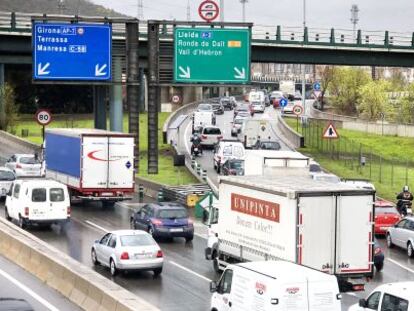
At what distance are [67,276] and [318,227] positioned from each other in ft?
19.7

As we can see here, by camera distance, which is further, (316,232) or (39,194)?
(39,194)

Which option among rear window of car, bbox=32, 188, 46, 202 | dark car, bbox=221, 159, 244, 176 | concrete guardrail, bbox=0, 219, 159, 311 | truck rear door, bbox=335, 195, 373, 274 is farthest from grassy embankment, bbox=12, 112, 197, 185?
truck rear door, bbox=335, 195, 373, 274

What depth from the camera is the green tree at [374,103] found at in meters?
125

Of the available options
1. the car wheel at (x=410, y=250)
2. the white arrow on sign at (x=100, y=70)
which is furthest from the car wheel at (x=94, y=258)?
the white arrow on sign at (x=100, y=70)

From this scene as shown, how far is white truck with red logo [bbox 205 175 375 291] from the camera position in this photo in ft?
74.1

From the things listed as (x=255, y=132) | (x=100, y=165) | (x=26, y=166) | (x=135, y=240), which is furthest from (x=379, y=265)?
(x=255, y=132)

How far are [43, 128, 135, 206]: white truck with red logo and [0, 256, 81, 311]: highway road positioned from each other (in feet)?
44.4

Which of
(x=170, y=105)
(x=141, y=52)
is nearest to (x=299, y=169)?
(x=141, y=52)

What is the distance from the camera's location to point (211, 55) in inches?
1945

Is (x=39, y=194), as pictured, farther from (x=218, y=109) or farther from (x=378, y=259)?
(x=218, y=109)

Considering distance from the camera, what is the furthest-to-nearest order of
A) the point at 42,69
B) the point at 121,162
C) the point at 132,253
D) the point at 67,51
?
the point at 67,51, the point at 42,69, the point at 121,162, the point at 132,253

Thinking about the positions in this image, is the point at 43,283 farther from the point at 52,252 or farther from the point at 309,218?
the point at 309,218

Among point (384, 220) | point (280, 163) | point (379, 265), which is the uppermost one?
point (280, 163)

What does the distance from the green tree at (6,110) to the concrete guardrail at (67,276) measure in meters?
53.0
